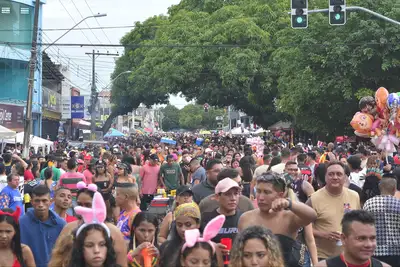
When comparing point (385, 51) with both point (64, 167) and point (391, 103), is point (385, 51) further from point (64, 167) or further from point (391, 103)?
point (64, 167)

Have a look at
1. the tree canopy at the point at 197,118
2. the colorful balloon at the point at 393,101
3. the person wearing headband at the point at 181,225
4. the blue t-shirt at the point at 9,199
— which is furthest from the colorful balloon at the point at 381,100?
the tree canopy at the point at 197,118

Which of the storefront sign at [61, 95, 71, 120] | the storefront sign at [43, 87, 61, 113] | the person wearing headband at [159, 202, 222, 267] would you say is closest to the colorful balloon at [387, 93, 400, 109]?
the person wearing headband at [159, 202, 222, 267]

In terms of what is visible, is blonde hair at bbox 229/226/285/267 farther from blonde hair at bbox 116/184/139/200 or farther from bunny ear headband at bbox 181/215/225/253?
blonde hair at bbox 116/184/139/200

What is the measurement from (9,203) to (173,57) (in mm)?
34243

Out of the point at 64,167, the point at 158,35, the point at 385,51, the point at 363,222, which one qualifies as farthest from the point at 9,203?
the point at 158,35

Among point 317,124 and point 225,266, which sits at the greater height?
point 317,124

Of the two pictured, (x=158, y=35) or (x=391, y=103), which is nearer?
(x=391, y=103)

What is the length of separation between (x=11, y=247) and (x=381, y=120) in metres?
11.8

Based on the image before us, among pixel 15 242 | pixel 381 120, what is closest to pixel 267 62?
pixel 381 120

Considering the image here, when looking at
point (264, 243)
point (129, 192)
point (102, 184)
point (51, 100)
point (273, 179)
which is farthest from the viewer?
point (51, 100)

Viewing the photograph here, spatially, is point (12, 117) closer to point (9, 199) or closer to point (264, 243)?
point (9, 199)

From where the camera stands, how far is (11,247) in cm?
623

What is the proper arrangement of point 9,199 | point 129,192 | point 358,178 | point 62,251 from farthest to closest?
point 358,178 → point 9,199 → point 129,192 → point 62,251

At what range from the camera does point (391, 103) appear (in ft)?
53.6
